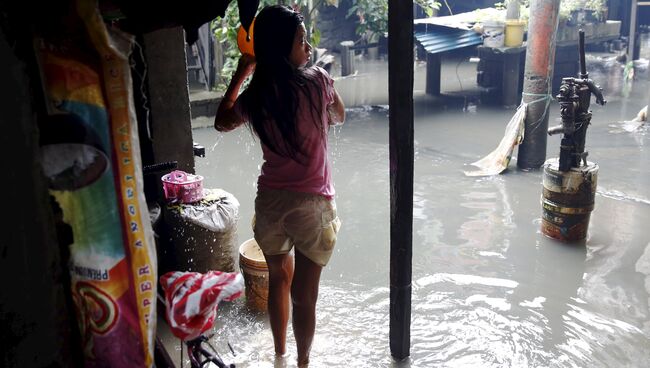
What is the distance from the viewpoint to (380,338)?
412cm

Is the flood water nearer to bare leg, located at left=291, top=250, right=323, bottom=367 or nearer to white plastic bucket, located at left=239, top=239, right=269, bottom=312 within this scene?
white plastic bucket, located at left=239, top=239, right=269, bottom=312

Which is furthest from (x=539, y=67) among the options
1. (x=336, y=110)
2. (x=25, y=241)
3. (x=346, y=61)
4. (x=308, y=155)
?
(x=346, y=61)

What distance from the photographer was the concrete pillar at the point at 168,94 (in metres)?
4.67

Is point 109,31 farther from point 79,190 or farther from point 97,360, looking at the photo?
point 97,360

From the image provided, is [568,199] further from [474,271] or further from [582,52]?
[582,52]

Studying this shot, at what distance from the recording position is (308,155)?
3053 millimetres

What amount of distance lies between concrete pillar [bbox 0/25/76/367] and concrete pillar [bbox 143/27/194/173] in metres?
3.12

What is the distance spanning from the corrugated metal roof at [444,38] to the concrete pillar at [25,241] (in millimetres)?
11393

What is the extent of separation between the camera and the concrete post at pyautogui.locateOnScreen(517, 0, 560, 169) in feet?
25.6

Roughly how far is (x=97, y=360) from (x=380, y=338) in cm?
263

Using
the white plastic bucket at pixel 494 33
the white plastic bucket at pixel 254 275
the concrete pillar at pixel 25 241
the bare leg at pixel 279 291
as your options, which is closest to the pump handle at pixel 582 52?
the white plastic bucket at pixel 254 275

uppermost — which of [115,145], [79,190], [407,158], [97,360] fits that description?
[115,145]

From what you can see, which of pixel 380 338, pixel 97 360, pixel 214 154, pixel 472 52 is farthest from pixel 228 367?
pixel 472 52

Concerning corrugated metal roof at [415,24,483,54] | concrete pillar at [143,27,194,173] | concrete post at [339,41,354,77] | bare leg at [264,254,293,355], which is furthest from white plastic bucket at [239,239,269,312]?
concrete post at [339,41,354,77]
